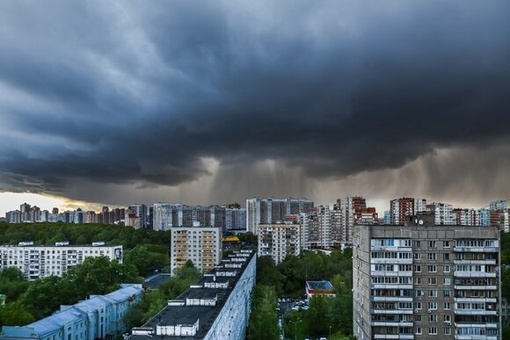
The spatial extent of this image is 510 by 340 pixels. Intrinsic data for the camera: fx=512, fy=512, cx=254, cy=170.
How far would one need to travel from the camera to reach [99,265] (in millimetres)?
36875

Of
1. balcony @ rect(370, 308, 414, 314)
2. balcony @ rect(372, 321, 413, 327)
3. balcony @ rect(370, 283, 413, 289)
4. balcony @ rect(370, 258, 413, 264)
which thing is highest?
balcony @ rect(370, 258, 413, 264)

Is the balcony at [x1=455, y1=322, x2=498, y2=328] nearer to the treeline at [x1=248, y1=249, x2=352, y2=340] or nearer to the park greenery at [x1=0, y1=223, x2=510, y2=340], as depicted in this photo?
the treeline at [x1=248, y1=249, x2=352, y2=340]

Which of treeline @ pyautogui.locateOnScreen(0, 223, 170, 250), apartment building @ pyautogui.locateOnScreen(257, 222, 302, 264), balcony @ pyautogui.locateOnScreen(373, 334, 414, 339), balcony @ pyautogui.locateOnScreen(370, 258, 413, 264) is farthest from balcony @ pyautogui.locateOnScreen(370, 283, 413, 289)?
treeline @ pyautogui.locateOnScreen(0, 223, 170, 250)

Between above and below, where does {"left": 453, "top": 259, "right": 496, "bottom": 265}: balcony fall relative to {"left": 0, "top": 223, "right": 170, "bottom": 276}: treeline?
above

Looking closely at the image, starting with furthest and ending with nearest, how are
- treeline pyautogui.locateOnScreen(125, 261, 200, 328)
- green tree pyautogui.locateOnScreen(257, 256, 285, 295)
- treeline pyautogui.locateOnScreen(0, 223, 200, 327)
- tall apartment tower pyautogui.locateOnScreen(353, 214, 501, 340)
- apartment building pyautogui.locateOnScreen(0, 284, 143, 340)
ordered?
green tree pyautogui.locateOnScreen(257, 256, 285, 295) → treeline pyautogui.locateOnScreen(0, 223, 200, 327) → treeline pyautogui.locateOnScreen(125, 261, 200, 328) → apartment building pyautogui.locateOnScreen(0, 284, 143, 340) → tall apartment tower pyautogui.locateOnScreen(353, 214, 501, 340)

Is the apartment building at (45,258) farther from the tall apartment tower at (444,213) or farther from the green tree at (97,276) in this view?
the tall apartment tower at (444,213)

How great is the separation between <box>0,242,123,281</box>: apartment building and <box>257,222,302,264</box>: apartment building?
1483 cm

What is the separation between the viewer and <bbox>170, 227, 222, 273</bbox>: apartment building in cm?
4869

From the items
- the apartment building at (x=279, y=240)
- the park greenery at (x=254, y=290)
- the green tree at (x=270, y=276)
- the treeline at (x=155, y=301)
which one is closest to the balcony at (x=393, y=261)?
the park greenery at (x=254, y=290)

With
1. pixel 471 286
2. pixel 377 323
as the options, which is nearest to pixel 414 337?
pixel 377 323

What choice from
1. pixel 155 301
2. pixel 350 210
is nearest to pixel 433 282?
pixel 155 301

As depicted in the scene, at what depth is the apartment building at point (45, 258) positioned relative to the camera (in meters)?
51.1

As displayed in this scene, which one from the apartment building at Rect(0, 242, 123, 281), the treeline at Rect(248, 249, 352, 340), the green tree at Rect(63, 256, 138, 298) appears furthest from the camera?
the apartment building at Rect(0, 242, 123, 281)

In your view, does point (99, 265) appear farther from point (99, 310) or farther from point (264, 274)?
point (264, 274)
